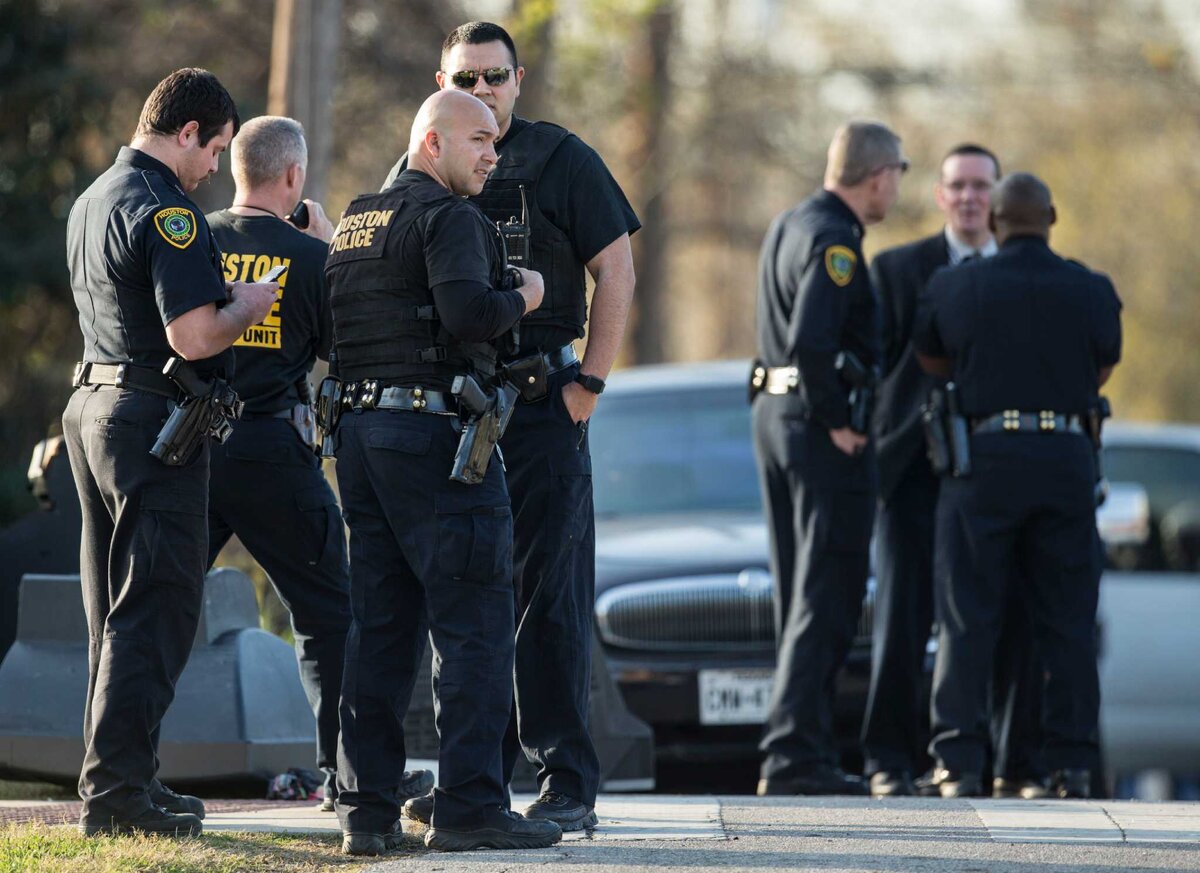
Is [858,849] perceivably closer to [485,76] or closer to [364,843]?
[364,843]

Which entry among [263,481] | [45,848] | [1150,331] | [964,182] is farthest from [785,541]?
[1150,331]

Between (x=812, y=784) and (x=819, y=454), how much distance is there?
3.87 ft

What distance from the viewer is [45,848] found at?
16.1ft

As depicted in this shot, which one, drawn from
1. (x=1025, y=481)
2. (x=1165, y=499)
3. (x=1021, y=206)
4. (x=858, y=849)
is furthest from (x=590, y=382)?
(x=1165, y=499)

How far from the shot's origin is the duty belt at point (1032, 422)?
6863mm

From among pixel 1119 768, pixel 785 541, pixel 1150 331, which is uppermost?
pixel 1150 331

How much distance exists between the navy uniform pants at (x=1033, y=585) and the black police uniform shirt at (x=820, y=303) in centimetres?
58

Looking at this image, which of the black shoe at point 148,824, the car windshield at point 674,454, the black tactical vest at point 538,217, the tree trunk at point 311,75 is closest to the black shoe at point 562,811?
the black shoe at point 148,824

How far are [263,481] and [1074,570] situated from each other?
299 centimetres

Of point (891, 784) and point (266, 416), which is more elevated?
point (266, 416)

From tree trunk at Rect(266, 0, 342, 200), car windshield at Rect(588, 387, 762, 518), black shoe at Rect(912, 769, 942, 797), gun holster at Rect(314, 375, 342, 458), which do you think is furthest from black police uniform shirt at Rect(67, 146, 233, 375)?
tree trunk at Rect(266, 0, 342, 200)

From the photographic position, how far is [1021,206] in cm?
693

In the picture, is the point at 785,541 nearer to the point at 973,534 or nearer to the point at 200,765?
the point at 973,534

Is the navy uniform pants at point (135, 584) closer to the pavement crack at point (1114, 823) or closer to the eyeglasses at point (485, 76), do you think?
the eyeglasses at point (485, 76)
